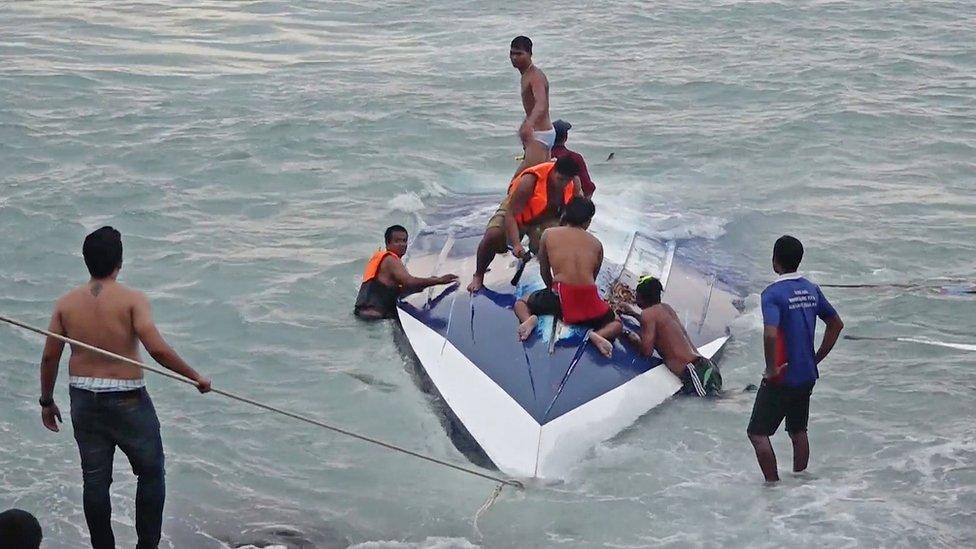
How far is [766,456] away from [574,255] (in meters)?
1.93

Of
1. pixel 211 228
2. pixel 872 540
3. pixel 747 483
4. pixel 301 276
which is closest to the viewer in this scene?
pixel 872 540

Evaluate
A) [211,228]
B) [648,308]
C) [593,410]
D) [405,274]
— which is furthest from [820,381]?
[211,228]

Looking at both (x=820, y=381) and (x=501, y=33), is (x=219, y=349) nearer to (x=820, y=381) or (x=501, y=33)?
(x=820, y=381)

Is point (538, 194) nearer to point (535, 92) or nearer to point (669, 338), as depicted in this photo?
point (535, 92)

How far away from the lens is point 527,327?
8.76 meters

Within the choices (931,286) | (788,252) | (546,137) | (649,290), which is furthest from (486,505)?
(931,286)

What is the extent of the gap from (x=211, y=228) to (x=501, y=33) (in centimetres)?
1061

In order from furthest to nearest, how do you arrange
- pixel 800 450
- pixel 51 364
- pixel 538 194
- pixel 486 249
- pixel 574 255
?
pixel 538 194
pixel 486 249
pixel 574 255
pixel 800 450
pixel 51 364

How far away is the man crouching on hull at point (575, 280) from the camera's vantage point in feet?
28.3

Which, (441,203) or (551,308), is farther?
(441,203)

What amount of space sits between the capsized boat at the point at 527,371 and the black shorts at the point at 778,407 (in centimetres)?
115

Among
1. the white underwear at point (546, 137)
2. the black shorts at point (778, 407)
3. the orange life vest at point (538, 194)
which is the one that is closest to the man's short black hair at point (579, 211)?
the orange life vest at point (538, 194)

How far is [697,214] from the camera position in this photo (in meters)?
13.9

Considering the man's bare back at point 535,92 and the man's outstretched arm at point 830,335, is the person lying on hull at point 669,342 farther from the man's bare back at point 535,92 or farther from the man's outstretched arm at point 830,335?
the man's bare back at point 535,92
